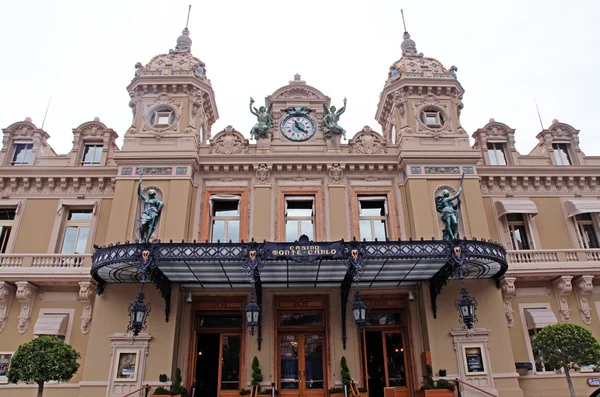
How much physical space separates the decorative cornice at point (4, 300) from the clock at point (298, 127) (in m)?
13.1

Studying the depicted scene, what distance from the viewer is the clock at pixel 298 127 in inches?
800

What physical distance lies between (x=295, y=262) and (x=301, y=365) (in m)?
4.90

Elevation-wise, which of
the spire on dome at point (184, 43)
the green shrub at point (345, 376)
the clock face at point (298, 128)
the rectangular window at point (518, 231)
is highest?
the spire on dome at point (184, 43)

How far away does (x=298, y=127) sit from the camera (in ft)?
67.2

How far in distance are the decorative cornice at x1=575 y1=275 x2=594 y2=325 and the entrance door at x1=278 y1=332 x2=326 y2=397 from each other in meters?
10.9

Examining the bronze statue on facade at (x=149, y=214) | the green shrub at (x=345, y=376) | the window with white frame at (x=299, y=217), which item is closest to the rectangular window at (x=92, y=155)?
the bronze statue on facade at (x=149, y=214)

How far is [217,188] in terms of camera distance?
1925 centimetres

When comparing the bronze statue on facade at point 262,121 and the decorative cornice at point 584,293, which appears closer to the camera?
the decorative cornice at point 584,293

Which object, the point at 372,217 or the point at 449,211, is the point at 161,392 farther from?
the point at 449,211

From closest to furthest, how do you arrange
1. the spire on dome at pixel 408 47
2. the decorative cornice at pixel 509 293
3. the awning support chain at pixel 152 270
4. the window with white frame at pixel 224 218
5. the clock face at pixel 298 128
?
the awning support chain at pixel 152 270, the decorative cornice at pixel 509 293, the window with white frame at pixel 224 218, the clock face at pixel 298 128, the spire on dome at pixel 408 47

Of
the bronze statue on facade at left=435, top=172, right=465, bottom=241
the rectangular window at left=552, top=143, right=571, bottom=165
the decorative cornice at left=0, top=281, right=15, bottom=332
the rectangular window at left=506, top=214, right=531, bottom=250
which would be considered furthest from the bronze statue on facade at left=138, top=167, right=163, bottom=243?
the rectangular window at left=552, top=143, right=571, bottom=165

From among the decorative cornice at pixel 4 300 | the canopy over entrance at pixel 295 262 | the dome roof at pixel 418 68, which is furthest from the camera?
the dome roof at pixel 418 68

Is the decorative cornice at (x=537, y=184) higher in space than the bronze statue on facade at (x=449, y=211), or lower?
higher

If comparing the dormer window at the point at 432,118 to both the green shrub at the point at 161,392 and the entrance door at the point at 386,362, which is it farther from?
the green shrub at the point at 161,392
